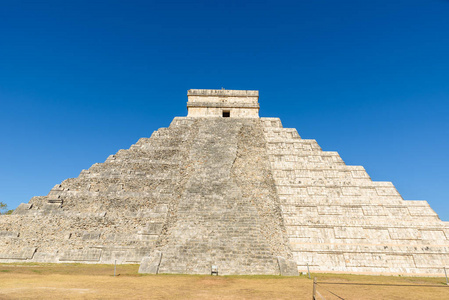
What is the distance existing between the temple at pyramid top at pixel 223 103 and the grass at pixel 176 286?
1381 cm

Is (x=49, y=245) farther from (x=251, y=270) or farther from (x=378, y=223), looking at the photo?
(x=378, y=223)

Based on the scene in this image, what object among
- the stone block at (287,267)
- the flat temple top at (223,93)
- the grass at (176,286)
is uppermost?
the flat temple top at (223,93)

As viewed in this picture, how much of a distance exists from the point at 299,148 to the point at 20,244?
675 inches

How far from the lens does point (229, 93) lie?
22766mm

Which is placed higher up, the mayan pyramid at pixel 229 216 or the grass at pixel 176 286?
the mayan pyramid at pixel 229 216

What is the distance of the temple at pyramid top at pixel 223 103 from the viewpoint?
2214cm

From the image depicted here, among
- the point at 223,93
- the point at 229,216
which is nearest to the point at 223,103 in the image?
the point at 223,93

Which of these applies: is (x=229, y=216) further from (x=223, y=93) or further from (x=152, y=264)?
(x=223, y=93)

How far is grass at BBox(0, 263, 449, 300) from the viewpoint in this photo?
25.2 ft

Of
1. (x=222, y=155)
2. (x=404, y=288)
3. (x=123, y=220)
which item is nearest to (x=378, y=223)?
(x=404, y=288)

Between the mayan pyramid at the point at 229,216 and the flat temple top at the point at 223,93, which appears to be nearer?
the mayan pyramid at the point at 229,216

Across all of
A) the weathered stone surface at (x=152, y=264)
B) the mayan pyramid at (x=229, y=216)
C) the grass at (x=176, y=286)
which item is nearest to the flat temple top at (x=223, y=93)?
the mayan pyramid at (x=229, y=216)

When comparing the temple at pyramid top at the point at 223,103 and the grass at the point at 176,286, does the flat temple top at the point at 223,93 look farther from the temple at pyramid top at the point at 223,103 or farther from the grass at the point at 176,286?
the grass at the point at 176,286

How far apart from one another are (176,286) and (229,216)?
192 inches
